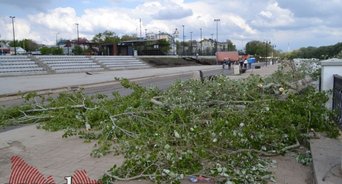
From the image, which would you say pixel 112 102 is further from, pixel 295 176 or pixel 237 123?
pixel 295 176

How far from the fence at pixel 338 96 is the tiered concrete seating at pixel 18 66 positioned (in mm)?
35889

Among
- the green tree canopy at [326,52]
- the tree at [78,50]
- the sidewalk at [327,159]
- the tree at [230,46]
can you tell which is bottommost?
the sidewalk at [327,159]

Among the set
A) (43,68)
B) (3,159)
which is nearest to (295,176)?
(3,159)

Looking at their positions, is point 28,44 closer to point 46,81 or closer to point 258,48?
point 258,48

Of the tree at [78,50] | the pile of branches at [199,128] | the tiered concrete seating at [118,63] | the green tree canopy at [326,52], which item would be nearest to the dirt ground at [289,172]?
the pile of branches at [199,128]

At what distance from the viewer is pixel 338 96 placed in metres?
6.28

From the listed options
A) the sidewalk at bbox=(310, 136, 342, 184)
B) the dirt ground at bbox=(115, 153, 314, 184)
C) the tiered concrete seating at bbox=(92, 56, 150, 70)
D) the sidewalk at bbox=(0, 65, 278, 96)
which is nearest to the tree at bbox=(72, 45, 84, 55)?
the tiered concrete seating at bbox=(92, 56, 150, 70)

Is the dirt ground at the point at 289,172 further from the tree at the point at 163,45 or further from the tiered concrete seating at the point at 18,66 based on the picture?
the tree at the point at 163,45

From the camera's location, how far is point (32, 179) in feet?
14.6

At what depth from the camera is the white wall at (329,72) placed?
22.1ft

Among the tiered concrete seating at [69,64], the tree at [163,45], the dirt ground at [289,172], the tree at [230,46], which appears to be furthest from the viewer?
the tree at [230,46]

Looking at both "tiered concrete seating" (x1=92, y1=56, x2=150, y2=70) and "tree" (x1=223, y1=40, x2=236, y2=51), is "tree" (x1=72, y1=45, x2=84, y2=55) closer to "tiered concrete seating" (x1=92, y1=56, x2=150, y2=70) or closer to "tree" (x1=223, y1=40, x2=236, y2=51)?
"tiered concrete seating" (x1=92, y1=56, x2=150, y2=70)

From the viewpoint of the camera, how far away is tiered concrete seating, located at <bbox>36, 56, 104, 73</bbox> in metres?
43.3

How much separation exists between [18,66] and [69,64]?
7723mm
